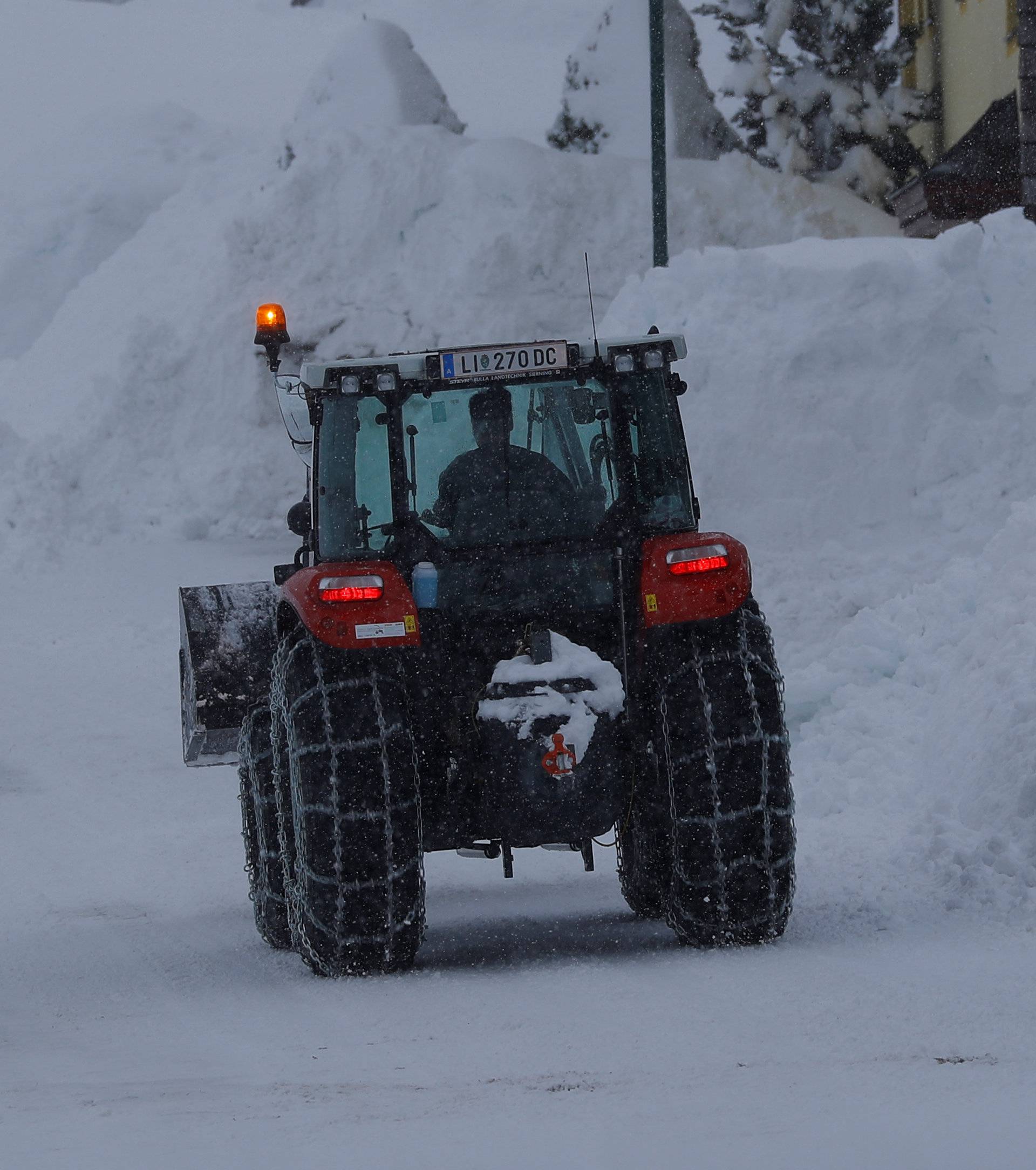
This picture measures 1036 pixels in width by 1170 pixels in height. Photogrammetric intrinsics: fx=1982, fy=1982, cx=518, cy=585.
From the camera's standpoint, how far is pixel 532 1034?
16.7 feet

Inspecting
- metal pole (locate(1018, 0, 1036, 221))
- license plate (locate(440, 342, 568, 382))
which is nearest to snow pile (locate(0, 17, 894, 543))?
metal pole (locate(1018, 0, 1036, 221))

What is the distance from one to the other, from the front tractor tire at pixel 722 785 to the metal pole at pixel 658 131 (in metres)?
11.3

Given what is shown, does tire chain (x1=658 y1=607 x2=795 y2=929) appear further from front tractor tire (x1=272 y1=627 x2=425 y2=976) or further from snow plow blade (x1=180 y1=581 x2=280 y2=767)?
snow plow blade (x1=180 y1=581 x2=280 y2=767)

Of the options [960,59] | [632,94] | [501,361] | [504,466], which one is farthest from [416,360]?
[632,94]

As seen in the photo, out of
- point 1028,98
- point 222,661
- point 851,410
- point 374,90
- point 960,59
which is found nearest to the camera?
point 222,661

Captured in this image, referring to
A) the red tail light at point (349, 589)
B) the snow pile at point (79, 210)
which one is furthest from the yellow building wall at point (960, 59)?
the red tail light at point (349, 589)

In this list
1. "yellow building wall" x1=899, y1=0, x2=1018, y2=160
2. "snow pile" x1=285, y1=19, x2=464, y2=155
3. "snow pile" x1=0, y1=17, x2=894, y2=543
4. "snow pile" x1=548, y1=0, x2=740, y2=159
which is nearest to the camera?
"snow pile" x1=0, y1=17, x2=894, y2=543

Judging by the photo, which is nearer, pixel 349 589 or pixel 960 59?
pixel 349 589

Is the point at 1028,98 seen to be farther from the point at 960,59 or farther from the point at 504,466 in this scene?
the point at 504,466

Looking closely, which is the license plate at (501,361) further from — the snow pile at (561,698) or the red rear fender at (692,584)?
the snow pile at (561,698)

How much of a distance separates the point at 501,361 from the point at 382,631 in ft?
3.44

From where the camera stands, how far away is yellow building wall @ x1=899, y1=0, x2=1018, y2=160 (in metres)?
23.8

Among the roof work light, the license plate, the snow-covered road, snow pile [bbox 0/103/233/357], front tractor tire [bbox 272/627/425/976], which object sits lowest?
the snow-covered road

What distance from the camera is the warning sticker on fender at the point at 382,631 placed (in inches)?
248
